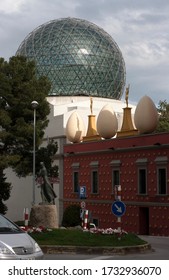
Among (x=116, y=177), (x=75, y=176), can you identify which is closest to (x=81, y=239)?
(x=116, y=177)

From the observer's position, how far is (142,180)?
33.2m

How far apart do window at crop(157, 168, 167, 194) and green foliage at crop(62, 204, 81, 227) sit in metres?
6.41

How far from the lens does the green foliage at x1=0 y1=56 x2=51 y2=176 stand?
111ft

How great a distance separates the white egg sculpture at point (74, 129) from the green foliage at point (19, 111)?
4.81 meters

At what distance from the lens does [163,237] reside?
3009 centimetres

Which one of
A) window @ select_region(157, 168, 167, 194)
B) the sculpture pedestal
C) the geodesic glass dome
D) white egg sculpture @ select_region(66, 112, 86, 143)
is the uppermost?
the geodesic glass dome

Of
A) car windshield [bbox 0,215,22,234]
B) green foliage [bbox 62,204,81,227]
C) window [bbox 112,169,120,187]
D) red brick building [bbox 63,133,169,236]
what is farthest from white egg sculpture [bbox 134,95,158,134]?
car windshield [bbox 0,215,22,234]

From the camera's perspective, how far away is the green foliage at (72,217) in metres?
35.5

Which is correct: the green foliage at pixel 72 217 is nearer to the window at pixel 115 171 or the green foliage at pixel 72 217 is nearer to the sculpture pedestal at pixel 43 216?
the window at pixel 115 171

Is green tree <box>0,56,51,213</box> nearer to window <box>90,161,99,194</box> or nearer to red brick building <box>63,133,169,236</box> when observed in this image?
window <box>90,161,99,194</box>

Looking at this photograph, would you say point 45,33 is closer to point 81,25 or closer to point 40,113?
point 81,25

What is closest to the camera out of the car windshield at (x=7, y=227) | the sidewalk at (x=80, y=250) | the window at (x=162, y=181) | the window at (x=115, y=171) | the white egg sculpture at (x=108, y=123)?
the car windshield at (x=7, y=227)

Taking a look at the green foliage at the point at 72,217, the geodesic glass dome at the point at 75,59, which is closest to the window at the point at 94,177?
the green foliage at the point at 72,217
